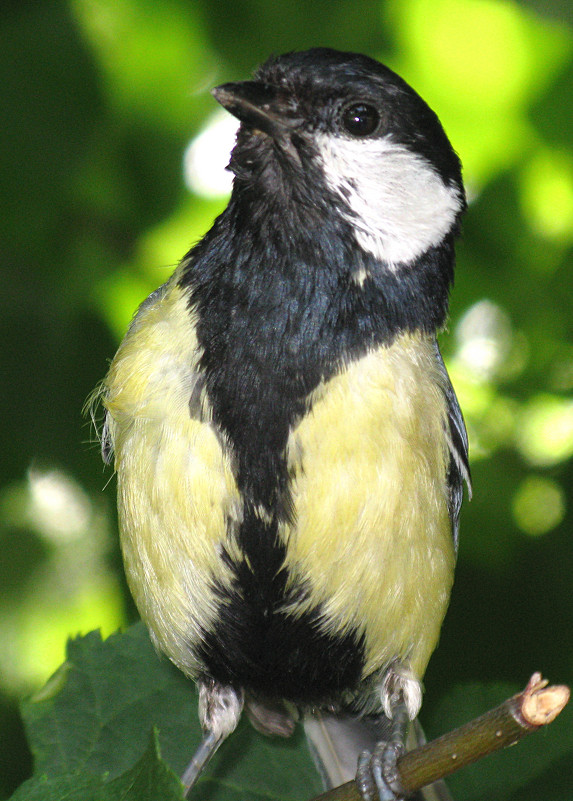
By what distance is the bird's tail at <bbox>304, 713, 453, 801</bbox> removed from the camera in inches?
86.4

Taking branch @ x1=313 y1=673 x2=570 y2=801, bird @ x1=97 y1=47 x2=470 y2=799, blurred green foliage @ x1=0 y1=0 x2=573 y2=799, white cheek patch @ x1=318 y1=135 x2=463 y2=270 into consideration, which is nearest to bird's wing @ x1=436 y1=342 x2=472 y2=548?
bird @ x1=97 y1=47 x2=470 y2=799

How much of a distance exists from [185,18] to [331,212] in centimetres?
133

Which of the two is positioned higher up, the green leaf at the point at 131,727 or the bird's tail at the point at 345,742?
the green leaf at the point at 131,727

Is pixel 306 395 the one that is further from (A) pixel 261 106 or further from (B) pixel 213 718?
(B) pixel 213 718

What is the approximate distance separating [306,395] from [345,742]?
3.57 ft

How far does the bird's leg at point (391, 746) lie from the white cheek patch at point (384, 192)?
919 mm

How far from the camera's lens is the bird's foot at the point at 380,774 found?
1.70 m

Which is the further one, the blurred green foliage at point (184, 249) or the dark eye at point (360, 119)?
the blurred green foliage at point (184, 249)

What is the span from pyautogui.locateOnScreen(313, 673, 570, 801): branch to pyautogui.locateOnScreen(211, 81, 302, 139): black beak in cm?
111

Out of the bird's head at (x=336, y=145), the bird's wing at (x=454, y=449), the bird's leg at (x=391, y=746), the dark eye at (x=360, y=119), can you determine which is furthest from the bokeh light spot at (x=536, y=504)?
the dark eye at (x=360, y=119)

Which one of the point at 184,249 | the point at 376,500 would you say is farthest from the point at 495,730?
the point at 184,249

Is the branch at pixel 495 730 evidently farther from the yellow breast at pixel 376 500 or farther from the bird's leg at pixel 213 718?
the bird's leg at pixel 213 718

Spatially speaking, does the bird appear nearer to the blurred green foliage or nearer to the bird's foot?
the bird's foot

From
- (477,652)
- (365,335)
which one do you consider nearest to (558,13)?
(365,335)
